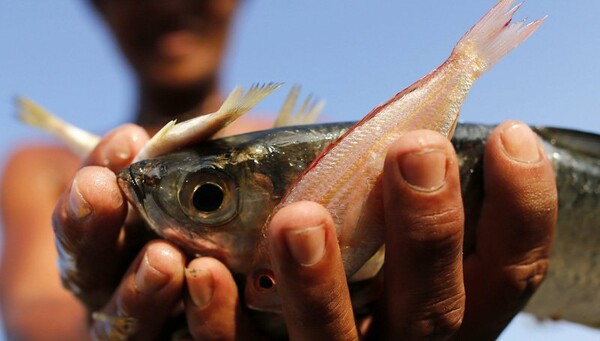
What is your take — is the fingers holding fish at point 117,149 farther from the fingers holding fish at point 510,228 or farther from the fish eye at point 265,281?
the fingers holding fish at point 510,228

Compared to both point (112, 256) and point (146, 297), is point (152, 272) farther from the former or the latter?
point (112, 256)

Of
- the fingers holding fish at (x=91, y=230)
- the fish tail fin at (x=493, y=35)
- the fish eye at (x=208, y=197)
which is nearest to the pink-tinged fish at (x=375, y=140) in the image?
the fish tail fin at (x=493, y=35)

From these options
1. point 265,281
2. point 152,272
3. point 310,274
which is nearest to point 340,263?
point 310,274

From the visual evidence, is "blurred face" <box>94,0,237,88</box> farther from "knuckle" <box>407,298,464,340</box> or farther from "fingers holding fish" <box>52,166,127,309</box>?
"knuckle" <box>407,298,464,340</box>

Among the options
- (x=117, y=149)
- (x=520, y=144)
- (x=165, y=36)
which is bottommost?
(x=165, y=36)

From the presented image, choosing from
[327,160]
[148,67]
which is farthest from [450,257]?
[148,67]
